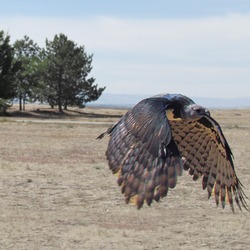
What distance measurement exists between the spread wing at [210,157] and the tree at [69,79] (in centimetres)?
6792

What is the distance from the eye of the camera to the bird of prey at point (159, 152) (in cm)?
225

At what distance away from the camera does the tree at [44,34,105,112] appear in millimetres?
71500

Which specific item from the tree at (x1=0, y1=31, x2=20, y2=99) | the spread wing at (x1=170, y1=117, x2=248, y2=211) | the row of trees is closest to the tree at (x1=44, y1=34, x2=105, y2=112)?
the row of trees

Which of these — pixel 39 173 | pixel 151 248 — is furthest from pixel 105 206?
pixel 39 173

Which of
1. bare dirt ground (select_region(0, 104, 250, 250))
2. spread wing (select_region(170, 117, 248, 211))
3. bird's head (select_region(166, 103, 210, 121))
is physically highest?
bird's head (select_region(166, 103, 210, 121))

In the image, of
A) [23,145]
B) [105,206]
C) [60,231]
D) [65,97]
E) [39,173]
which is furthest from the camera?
[65,97]

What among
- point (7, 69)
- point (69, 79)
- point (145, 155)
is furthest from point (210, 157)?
point (69, 79)

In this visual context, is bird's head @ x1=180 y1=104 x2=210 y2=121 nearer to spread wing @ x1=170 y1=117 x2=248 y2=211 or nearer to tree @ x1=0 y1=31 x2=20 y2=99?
spread wing @ x1=170 y1=117 x2=248 y2=211

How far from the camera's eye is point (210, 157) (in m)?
3.40

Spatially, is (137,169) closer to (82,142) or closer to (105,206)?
(105,206)

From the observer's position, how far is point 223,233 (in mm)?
10211

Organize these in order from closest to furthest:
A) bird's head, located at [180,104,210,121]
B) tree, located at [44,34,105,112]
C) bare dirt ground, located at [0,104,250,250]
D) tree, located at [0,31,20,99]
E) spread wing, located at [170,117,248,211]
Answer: bird's head, located at [180,104,210,121], spread wing, located at [170,117,248,211], bare dirt ground, located at [0,104,250,250], tree, located at [0,31,20,99], tree, located at [44,34,105,112]

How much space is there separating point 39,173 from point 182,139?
1448 centimetres

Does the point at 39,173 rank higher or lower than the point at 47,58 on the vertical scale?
lower
